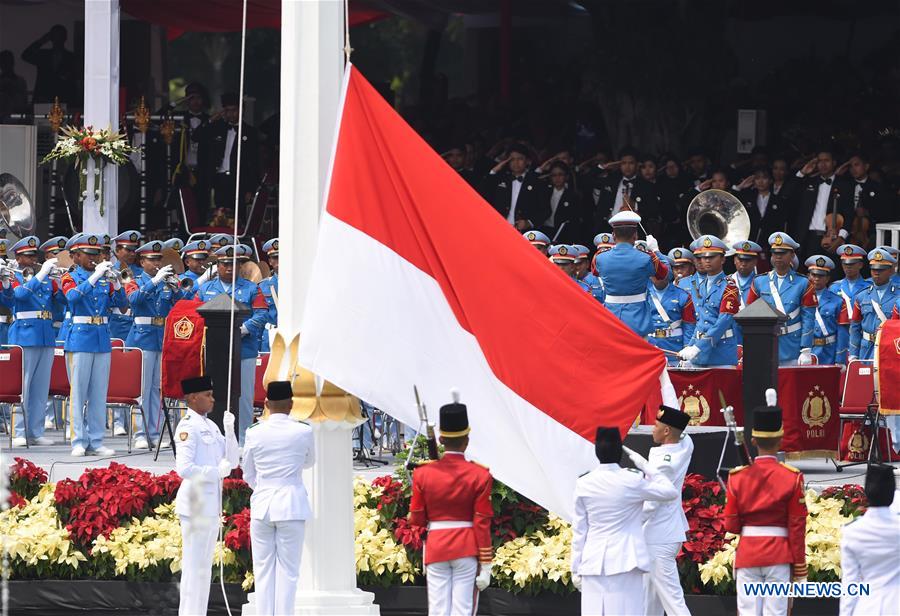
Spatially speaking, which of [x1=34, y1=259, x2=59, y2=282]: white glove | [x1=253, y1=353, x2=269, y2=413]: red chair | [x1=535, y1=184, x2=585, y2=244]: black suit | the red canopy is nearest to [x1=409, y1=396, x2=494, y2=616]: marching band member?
[x1=253, y1=353, x2=269, y2=413]: red chair

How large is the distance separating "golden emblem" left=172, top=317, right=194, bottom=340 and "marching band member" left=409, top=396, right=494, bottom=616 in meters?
6.86

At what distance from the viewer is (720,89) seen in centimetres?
2609

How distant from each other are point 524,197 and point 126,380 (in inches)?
280

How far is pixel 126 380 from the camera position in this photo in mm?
17641

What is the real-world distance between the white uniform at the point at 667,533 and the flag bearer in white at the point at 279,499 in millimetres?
2047

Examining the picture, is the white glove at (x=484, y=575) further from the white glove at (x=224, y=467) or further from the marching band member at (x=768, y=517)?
the white glove at (x=224, y=467)

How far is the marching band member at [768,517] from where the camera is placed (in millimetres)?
10445

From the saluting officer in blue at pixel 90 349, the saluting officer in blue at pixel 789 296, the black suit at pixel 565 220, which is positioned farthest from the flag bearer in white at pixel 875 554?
the black suit at pixel 565 220

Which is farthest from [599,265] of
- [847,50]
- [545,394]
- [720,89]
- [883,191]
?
[847,50]

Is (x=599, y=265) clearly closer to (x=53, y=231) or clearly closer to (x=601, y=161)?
(x=601, y=161)

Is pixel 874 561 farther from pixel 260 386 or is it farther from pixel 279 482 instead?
pixel 260 386

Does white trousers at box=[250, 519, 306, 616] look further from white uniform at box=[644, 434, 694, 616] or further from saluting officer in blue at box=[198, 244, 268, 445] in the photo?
saluting officer in blue at box=[198, 244, 268, 445]

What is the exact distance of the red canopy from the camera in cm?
2959

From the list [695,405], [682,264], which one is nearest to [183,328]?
[695,405]
